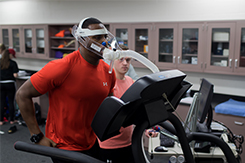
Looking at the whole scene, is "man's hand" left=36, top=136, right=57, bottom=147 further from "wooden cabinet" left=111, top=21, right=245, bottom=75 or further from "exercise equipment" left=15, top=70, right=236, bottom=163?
"wooden cabinet" left=111, top=21, right=245, bottom=75

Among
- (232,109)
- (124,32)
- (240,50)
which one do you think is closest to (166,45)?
(124,32)

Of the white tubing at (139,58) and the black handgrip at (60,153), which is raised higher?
the white tubing at (139,58)

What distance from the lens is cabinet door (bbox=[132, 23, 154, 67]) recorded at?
4117 mm

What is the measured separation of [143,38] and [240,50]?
61.0 inches

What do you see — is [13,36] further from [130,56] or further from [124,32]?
[130,56]

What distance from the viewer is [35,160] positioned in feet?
11.0

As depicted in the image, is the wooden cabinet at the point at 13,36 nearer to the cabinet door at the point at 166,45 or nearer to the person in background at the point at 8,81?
the person in background at the point at 8,81

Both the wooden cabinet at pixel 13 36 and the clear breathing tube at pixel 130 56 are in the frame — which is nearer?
the clear breathing tube at pixel 130 56

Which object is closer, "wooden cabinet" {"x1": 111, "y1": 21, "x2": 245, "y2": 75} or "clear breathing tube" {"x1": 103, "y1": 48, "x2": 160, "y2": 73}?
"clear breathing tube" {"x1": 103, "y1": 48, "x2": 160, "y2": 73}

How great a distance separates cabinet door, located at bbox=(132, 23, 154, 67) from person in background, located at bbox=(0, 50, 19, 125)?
7.99 ft

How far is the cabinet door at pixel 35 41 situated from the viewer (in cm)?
535

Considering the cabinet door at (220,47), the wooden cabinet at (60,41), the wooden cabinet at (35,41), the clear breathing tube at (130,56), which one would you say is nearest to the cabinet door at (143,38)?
the cabinet door at (220,47)

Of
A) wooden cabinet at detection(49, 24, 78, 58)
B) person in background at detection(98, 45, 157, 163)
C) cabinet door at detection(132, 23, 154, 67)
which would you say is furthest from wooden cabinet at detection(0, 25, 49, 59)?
person in background at detection(98, 45, 157, 163)

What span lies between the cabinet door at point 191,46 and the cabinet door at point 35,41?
118 inches
